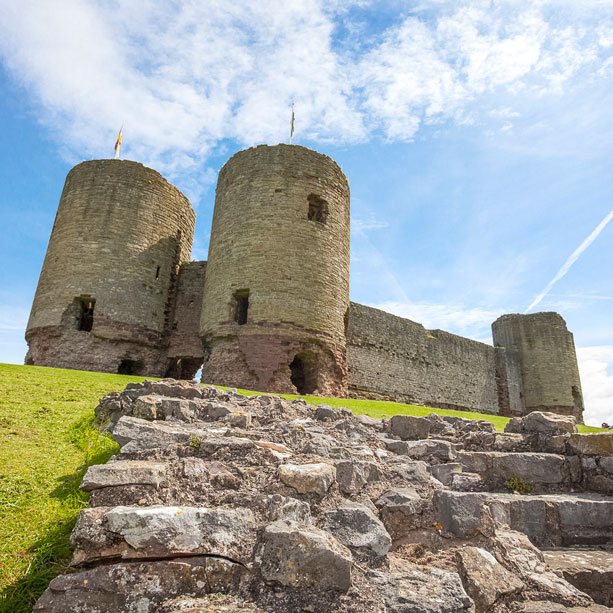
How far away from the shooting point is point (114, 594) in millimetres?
2326

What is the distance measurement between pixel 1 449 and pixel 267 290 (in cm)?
1000

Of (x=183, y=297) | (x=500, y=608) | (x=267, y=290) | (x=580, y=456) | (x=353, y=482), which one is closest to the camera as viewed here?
Answer: (x=500, y=608)

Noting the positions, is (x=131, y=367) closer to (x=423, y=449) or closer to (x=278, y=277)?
(x=278, y=277)

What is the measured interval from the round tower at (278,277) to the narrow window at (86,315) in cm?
426

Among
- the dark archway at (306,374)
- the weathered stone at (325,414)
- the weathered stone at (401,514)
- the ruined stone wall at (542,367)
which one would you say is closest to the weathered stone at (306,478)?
the weathered stone at (401,514)

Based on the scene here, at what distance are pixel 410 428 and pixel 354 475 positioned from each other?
7.36 ft

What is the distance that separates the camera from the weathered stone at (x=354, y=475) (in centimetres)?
347

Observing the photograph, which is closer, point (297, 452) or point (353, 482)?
point (353, 482)

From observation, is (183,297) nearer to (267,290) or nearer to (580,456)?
(267,290)

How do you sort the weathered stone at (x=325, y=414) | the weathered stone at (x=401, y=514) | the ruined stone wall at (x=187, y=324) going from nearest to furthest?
the weathered stone at (x=401, y=514)
the weathered stone at (x=325, y=414)
the ruined stone wall at (x=187, y=324)

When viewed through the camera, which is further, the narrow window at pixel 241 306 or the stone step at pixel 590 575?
the narrow window at pixel 241 306

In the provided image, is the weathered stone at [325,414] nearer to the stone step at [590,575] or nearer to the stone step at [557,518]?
the stone step at [557,518]

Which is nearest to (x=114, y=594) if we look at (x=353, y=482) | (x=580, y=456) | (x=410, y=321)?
(x=353, y=482)

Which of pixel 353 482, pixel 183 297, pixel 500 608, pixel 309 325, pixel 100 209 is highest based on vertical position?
pixel 100 209
